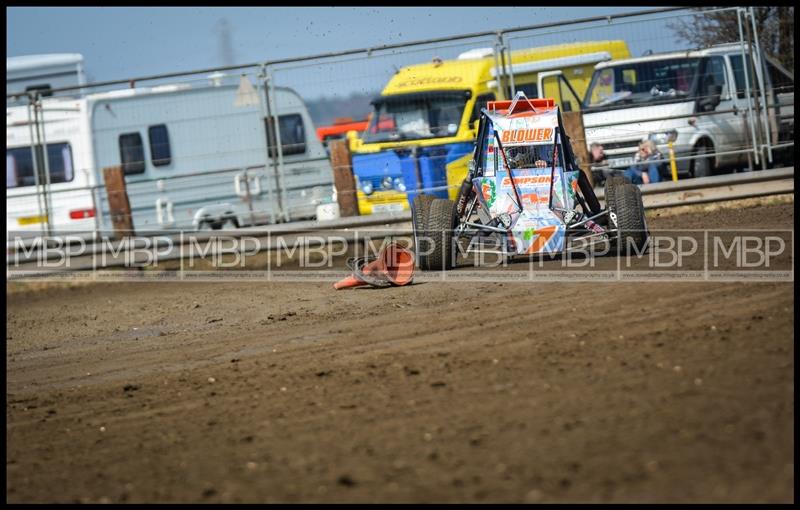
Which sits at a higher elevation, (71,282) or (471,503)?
(71,282)

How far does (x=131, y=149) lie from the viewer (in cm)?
A: 1567

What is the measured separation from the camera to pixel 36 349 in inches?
347

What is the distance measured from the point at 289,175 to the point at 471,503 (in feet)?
33.8

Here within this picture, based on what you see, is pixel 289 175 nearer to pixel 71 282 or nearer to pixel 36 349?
pixel 71 282

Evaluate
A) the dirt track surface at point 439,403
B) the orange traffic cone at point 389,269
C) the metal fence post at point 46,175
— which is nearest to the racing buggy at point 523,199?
the orange traffic cone at point 389,269

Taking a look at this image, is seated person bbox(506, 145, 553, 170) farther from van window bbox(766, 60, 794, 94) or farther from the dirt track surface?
van window bbox(766, 60, 794, 94)

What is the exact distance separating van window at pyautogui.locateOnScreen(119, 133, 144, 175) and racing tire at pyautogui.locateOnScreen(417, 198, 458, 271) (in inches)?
276

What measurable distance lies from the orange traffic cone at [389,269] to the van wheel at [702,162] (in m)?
5.26

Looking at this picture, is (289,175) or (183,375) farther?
(289,175)

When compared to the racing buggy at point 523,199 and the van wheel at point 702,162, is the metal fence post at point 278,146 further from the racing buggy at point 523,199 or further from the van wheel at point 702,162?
the van wheel at point 702,162

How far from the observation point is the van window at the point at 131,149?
1558 cm

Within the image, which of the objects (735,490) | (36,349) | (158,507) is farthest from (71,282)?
(735,490)

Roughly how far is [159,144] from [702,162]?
7719 millimetres

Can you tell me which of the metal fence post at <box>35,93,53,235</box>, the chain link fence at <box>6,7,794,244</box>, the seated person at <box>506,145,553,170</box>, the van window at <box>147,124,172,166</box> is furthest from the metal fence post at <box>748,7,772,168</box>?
the metal fence post at <box>35,93,53,235</box>
